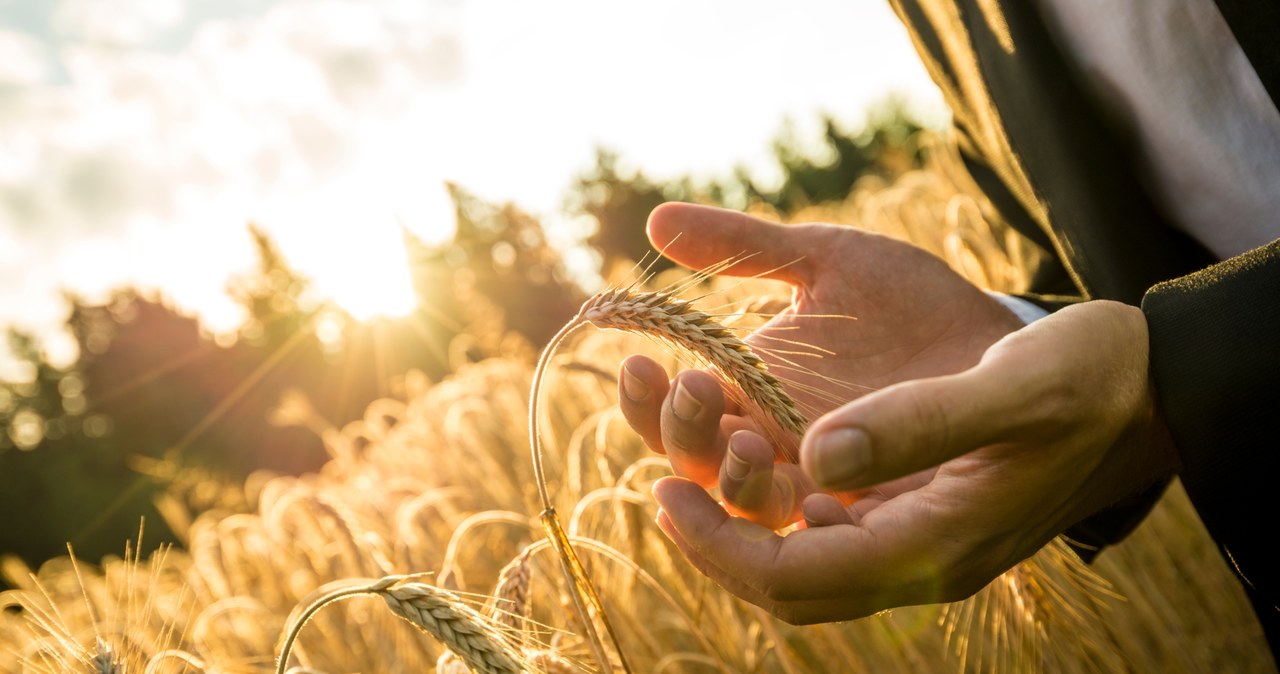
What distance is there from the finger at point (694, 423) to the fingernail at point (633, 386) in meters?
0.09

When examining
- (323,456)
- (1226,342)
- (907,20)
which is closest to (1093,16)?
(907,20)

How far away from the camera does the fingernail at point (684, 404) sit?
47.6 inches

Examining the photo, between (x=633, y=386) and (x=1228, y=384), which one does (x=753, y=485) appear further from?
(x=1228, y=384)

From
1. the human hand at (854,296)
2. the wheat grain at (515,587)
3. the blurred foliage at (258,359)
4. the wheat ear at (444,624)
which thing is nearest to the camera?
the wheat ear at (444,624)

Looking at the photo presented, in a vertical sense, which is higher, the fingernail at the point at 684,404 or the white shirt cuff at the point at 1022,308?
the fingernail at the point at 684,404

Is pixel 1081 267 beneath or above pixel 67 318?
beneath

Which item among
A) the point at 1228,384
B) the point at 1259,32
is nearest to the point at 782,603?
the point at 1228,384

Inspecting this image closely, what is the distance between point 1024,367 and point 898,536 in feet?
1.05

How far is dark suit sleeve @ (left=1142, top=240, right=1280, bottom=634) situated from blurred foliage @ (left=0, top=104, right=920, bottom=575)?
16195 millimetres

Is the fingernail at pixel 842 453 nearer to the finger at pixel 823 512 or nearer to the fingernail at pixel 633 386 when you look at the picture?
the finger at pixel 823 512

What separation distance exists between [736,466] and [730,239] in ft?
2.11

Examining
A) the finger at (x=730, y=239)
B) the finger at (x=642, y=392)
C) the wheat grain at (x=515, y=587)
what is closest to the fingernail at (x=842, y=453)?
the finger at (x=642, y=392)

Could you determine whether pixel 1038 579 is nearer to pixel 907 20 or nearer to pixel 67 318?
pixel 907 20

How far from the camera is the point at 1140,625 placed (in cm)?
219
